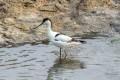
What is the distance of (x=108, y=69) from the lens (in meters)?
12.6

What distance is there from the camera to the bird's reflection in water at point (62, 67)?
12133 mm

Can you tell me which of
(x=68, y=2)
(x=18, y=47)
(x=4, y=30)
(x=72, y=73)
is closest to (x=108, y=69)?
(x=72, y=73)

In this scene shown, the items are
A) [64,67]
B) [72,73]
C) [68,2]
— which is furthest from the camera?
[68,2]

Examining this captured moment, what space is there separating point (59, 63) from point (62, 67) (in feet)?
1.49

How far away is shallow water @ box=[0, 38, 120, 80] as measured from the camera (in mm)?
12016

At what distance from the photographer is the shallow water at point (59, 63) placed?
1202cm

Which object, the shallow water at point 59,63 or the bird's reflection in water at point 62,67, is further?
the bird's reflection in water at point 62,67

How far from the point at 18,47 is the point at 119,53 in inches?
120

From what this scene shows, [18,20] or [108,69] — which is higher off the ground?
[18,20]

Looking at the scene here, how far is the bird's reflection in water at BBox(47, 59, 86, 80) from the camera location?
12133 millimetres

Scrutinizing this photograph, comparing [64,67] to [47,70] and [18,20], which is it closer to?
[47,70]

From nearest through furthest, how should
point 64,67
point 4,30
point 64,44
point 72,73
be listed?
point 72,73 → point 64,67 → point 64,44 → point 4,30

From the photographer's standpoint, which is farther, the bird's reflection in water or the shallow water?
the bird's reflection in water

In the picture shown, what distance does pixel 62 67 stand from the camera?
13.1 meters
